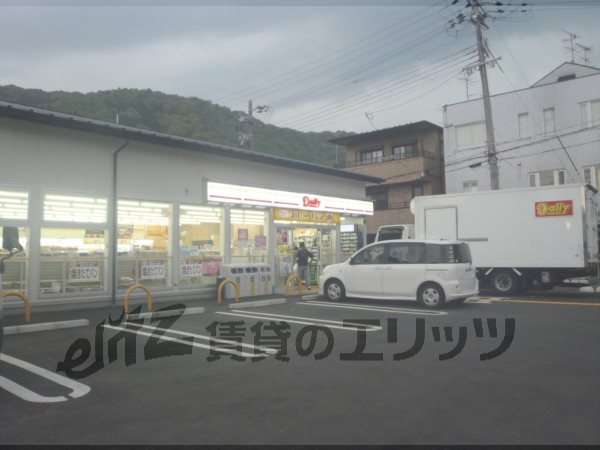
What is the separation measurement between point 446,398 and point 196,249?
11376mm

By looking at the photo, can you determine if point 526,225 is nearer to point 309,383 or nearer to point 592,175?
point 309,383

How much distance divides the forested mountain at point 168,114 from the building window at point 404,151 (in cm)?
642

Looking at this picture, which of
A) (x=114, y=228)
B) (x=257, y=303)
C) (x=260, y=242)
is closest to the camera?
(x=257, y=303)

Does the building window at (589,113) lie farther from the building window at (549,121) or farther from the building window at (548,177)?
the building window at (548,177)

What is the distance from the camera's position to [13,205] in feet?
37.8

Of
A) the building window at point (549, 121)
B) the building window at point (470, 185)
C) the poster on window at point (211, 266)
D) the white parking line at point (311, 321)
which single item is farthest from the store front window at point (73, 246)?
the building window at point (549, 121)

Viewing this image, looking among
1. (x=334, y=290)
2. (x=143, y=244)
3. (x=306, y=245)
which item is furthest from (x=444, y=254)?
Result: (x=143, y=244)

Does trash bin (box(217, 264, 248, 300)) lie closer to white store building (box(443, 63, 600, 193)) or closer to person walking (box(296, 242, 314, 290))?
person walking (box(296, 242, 314, 290))

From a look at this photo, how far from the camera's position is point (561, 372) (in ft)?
19.0

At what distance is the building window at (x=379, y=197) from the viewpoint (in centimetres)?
3453

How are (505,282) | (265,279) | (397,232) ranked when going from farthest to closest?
1. (397,232)
2. (265,279)
3. (505,282)

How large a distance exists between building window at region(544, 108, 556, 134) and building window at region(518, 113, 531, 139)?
1.01 m

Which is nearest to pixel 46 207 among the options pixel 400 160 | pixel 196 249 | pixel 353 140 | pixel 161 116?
pixel 196 249

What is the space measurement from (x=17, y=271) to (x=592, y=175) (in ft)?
91.3
